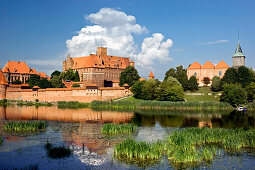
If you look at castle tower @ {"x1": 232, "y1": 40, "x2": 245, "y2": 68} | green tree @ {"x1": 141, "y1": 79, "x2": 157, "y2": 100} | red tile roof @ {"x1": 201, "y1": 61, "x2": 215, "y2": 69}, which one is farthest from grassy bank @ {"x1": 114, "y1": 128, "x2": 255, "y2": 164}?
castle tower @ {"x1": 232, "y1": 40, "x2": 245, "y2": 68}

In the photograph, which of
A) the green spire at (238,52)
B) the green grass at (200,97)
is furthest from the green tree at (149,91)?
the green spire at (238,52)

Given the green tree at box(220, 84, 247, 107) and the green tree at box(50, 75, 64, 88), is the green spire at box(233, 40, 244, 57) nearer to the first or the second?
the green tree at box(220, 84, 247, 107)

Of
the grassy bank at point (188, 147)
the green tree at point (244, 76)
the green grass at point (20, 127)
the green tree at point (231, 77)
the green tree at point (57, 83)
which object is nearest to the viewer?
the grassy bank at point (188, 147)

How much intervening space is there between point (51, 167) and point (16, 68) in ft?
226

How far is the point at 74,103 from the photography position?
50.3 m

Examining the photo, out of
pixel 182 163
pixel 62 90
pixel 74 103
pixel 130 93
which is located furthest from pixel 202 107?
pixel 182 163

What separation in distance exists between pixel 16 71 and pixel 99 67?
24.2 metres

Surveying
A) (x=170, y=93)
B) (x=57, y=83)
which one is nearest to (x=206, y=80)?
(x=170, y=93)

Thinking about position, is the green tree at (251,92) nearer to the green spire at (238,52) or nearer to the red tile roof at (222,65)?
the red tile roof at (222,65)

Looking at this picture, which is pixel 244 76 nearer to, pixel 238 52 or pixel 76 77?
pixel 238 52

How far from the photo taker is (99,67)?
67.1 metres

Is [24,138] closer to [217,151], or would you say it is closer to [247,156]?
[217,151]

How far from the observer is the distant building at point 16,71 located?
7331cm

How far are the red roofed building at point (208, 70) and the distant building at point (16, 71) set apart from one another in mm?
43922
